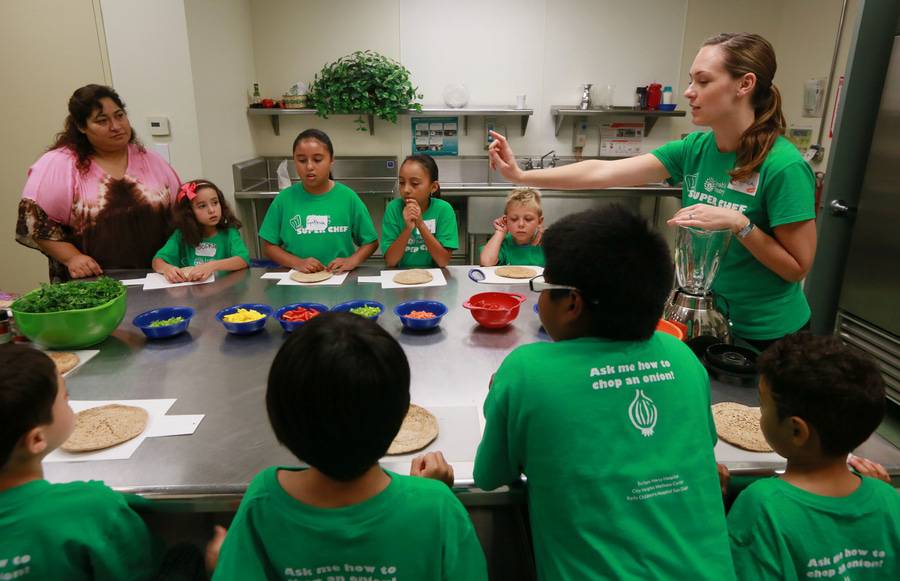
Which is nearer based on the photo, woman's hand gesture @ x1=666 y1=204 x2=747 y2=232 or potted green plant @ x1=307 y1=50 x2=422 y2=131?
woman's hand gesture @ x1=666 y1=204 x2=747 y2=232

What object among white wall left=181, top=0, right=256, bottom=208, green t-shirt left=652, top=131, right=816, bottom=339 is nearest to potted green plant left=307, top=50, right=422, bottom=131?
white wall left=181, top=0, right=256, bottom=208

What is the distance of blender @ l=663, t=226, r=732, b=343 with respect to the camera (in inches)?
60.3

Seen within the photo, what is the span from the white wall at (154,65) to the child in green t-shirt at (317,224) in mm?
1338

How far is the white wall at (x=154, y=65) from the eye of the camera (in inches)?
129

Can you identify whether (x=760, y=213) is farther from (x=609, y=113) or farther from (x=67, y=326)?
(x=609, y=113)

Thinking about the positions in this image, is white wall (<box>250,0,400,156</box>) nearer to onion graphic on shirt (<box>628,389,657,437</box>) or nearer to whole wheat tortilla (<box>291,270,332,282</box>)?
whole wheat tortilla (<box>291,270,332,282</box>)

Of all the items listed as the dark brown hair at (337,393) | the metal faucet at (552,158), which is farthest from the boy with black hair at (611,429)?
the metal faucet at (552,158)

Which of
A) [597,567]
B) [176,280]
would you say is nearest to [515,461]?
[597,567]

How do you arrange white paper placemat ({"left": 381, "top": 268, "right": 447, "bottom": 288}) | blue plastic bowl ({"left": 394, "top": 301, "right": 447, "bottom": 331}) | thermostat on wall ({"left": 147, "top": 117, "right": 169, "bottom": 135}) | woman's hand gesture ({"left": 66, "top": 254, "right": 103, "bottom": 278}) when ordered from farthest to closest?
1. thermostat on wall ({"left": 147, "top": 117, "right": 169, "bottom": 135})
2. woman's hand gesture ({"left": 66, "top": 254, "right": 103, "bottom": 278})
3. white paper placemat ({"left": 381, "top": 268, "right": 447, "bottom": 288})
4. blue plastic bowl ({"left": 394, "top": 301, "right": 447, "bottom": 331})

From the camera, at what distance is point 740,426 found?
1182 mm

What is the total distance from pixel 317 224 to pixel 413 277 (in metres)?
0.68

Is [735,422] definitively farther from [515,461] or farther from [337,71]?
[337,71]

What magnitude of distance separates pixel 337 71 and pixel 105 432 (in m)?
3.73

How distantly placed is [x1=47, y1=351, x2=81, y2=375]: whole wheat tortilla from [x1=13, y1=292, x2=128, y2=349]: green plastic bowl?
0.11 ft
